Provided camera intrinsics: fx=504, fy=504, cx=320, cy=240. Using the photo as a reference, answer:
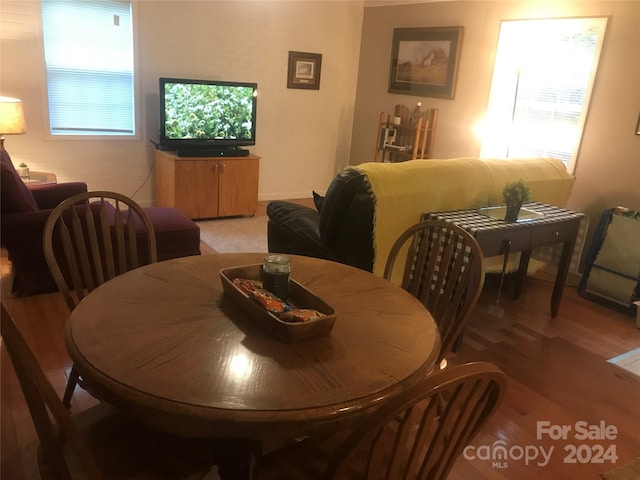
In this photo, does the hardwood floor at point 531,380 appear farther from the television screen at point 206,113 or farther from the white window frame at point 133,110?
the television screen at point 206,113

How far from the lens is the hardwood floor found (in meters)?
1.96

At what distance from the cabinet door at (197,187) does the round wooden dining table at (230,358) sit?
310 cm

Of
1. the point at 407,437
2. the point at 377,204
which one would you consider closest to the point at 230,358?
the point at 407,437

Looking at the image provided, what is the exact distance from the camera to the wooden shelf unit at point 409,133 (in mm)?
5051

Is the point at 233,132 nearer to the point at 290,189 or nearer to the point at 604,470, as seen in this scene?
the point at 290,189

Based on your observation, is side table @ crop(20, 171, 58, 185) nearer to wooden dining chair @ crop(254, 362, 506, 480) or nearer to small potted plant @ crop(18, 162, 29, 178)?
small potted plant @ crop(18, 162, 29, 178)

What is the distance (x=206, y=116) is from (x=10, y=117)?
1651 mm

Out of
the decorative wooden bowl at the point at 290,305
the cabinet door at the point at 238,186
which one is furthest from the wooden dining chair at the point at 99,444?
the cabinet door at the point at 238,186

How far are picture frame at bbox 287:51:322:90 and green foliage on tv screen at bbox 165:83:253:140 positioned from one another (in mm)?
782

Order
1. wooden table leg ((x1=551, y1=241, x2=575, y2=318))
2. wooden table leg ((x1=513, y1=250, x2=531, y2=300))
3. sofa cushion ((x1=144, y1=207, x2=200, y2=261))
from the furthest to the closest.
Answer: wooden table leg ((x1=513, y1=250, x2=531, y2=300)) → sofa cushion ((x1=144, y1=207, x2=200, y2=261)) → wooden table leg ((x1=551, y1=241, x2=575, y2=318))

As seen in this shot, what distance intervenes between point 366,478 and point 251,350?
1.29ft

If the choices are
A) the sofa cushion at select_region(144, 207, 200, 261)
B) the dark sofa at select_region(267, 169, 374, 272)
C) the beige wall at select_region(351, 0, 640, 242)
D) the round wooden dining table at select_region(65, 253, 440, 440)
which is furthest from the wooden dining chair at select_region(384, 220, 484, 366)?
the beige wall at select_region(351, 0, 640, 242)

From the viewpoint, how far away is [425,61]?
513cm

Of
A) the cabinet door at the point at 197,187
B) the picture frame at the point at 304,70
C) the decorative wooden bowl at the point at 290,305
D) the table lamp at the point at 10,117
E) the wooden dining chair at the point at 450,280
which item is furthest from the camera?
the picture frame at the point at 304,70
